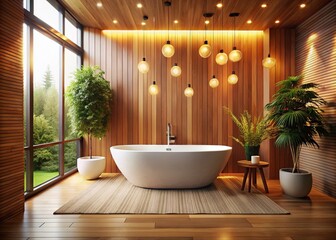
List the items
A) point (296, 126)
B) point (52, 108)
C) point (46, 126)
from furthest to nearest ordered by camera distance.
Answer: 1. point (52, 108)
2. point (46, 126)
3. point (296, 126)

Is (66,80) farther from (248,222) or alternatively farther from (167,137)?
(248,222)

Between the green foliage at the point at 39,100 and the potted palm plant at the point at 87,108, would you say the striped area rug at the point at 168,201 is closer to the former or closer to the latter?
the potted palm plant at the point at 87,108

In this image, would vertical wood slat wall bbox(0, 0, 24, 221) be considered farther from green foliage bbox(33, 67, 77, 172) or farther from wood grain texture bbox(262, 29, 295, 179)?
wood grain texture bbox(262, 29, 295, 179)

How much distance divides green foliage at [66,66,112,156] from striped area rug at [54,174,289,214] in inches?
45.2

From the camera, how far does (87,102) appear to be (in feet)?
14.5

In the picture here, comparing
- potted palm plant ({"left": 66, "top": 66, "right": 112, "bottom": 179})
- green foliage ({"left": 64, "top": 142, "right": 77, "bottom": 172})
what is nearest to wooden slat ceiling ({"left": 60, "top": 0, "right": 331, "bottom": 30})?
potted palm plant ({"left": 66, "top": 66, "right": 112, "bottom": 179})

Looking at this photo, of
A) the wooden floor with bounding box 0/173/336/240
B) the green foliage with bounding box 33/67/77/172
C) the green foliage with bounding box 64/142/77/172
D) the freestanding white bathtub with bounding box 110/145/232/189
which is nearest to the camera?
the wooden floor with bounding box 0/173/336/240

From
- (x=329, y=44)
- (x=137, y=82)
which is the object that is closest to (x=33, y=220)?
(x=137, y=82)

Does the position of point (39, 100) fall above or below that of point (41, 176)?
above

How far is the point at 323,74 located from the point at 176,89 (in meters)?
2.78

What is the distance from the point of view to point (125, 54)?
17.0 ft

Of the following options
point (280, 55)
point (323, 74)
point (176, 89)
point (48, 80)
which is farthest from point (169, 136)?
point (323, 74)

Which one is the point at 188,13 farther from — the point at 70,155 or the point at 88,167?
the point at 70,155

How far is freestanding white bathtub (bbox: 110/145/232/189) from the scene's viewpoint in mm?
3637
